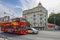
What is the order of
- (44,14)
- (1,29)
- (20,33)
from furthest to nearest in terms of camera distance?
1. (44,14)
2. (1,29)
3. (20,33)

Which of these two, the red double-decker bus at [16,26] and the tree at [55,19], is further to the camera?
the tree at [55,19]

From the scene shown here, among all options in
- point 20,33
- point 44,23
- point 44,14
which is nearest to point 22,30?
point 20,33

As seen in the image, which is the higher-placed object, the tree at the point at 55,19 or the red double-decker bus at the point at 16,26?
the tree at the point at 55,19

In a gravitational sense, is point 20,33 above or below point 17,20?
below

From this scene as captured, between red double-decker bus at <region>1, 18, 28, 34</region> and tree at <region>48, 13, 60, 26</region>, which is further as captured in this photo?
tree at <region>48, 13, 60, 26</region>

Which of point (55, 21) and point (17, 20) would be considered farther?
point (55, 21)

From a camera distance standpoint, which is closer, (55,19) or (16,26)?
(16,26)

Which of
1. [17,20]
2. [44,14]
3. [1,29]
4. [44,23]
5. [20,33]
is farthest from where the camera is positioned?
[44,23]

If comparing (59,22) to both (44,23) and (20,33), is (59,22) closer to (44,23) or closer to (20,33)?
(44,23)

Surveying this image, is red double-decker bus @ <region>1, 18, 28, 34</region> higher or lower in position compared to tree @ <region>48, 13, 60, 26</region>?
lower

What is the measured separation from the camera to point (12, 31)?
21984 millimetres

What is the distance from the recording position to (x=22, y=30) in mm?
21609

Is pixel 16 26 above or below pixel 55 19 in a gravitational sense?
below

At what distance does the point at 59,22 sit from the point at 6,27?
124ft
